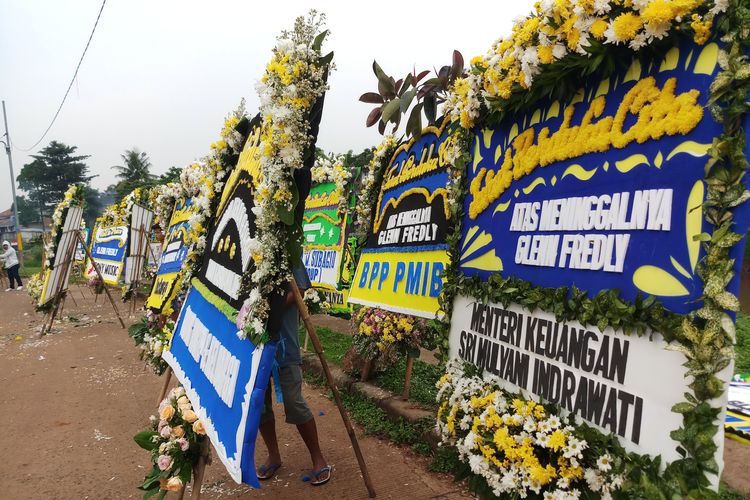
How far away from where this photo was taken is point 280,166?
2176mm

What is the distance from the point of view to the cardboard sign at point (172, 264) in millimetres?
4391

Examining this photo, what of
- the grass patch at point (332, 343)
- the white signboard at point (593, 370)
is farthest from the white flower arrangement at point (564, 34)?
the grass patch at point (332, 343)

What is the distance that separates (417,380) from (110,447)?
111 inches

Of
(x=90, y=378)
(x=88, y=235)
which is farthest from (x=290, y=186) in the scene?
(x=88, y=235)

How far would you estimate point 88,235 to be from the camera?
63.9 feet

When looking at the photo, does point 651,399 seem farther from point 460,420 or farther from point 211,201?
point 211,201

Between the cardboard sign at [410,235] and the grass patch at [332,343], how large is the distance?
8.34 ft

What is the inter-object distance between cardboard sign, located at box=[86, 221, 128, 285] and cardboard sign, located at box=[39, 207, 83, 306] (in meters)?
2.50

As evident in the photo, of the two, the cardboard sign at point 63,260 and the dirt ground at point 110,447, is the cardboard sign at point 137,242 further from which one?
the dirt ground at point 110,447

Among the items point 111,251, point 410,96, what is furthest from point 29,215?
point 410,96

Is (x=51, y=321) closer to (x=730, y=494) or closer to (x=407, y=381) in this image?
(x=407, y=381)

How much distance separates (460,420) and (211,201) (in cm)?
266

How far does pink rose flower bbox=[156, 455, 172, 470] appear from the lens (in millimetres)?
2441

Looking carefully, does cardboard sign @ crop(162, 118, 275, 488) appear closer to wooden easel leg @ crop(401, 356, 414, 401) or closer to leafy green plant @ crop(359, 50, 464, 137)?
leafy green plant @ crop(359, 50, 464, 137)
